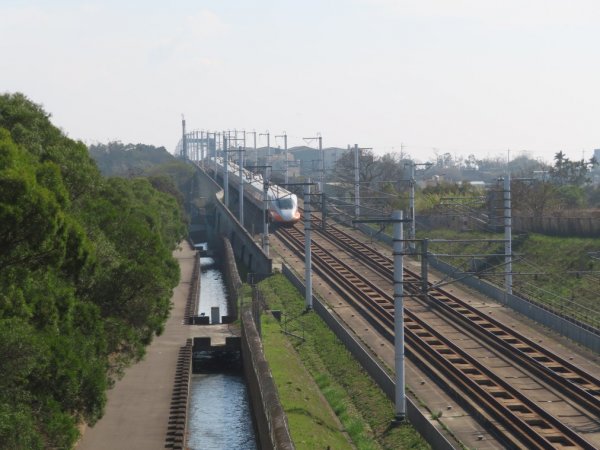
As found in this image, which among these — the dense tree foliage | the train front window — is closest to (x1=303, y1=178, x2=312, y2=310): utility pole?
the dense tree foliage

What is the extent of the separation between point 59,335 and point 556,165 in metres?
94.5

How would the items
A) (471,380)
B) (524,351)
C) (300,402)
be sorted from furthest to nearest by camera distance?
(524,351)
(471,380)
(300,402)

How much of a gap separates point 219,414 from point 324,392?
5499 millimetres

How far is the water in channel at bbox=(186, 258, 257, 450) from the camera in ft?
118

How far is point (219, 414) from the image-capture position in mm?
40188

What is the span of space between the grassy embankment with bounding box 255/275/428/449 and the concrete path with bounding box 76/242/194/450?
403 cm

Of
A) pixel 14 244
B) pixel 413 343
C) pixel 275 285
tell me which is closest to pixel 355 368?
pixel 413 343

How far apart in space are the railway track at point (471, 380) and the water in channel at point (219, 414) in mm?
6622

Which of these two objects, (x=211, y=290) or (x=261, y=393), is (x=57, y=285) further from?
(x=211, y=290)

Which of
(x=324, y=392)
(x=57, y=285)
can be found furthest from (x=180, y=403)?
(x=57, y=285)

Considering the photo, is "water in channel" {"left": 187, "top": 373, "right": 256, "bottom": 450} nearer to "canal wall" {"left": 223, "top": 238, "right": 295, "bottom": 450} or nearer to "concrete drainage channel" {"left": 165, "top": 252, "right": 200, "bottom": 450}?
"canal wall" {"left": 223, "top": 238, "right": 295, "bottom": 450}

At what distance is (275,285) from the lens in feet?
208

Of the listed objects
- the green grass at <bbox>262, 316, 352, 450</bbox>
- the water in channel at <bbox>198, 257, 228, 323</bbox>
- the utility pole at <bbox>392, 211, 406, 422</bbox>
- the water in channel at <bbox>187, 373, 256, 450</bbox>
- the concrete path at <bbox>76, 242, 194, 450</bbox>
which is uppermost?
the utility pole at <bbox>392, 211, 406, 422</bbox>

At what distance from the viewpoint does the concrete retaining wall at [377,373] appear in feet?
91.7
